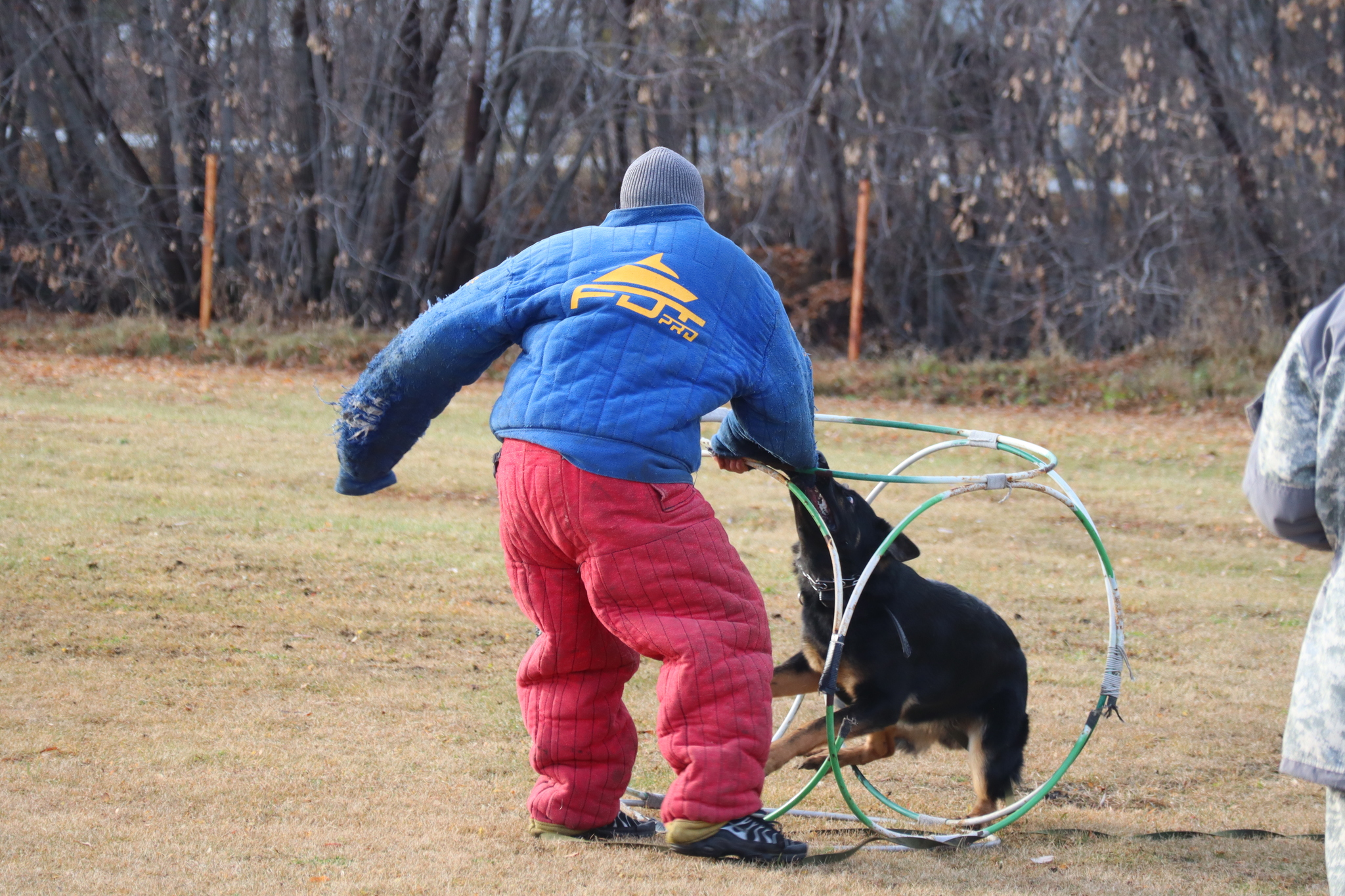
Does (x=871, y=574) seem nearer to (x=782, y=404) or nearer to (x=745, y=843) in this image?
(x=782, y=404)

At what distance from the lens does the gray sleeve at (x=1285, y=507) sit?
2535mm

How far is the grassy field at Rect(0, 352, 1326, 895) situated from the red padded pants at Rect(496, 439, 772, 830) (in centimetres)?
31

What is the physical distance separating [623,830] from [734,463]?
1.16m

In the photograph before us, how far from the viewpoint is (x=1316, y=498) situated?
251 cm

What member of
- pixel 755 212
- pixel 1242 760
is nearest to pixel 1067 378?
pixel 755 212

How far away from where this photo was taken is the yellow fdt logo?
3281mm

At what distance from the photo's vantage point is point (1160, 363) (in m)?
15.9

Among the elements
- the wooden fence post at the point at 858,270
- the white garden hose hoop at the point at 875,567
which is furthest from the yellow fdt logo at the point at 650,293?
the wooden fence post at the point at 858,270

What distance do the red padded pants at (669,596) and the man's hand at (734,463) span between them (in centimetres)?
46

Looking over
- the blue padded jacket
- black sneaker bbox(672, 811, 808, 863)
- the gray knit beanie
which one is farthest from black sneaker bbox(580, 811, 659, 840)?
the gray knit beanie

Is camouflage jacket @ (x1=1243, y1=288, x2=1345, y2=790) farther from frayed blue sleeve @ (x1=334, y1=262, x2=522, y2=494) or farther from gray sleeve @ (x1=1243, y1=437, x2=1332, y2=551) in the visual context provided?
frayed blue sleeve @ (x1=334, y1=262, x2=522, y2=494)

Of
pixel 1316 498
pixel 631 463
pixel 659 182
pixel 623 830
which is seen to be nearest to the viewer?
pixel 1316 498

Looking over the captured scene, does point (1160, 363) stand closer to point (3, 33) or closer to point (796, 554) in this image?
point (796, 554)

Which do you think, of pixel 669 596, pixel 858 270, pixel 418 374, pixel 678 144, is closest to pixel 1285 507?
pixel 669 596
